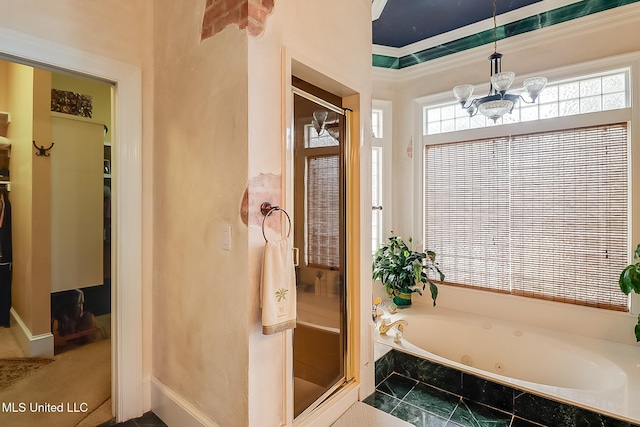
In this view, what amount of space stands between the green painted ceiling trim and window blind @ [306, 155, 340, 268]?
2.15m

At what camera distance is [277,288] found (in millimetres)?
1503

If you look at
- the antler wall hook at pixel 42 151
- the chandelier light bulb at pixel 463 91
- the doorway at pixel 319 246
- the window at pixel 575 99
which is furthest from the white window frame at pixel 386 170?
the antler wall hook at pixel 42 151

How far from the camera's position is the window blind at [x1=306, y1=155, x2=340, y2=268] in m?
2.04

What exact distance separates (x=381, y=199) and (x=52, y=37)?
305cm

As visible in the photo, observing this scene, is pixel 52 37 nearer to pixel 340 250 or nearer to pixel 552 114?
pixel 340 250

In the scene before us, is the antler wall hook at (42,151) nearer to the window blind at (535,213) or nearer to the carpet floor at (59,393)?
the carpet floor at (59,393)

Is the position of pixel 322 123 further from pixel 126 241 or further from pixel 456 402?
pixel 456 402

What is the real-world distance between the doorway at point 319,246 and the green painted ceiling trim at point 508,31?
6.31 feet

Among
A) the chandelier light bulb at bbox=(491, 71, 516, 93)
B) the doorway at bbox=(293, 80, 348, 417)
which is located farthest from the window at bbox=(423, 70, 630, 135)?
the doorway at bbox=(293, 80, 348, 417)

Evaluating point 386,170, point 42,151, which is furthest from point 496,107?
point 42,151

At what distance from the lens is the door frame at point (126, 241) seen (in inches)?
76.3

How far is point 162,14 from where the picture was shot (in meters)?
2.01

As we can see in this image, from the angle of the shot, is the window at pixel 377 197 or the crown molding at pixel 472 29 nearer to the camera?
the crown molding at pixel 472 29

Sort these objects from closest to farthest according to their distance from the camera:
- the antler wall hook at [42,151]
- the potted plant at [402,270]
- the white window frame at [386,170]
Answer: the antler wall hook at [42,151], the potted plant at [402,270], the white window frame at [386,170]
